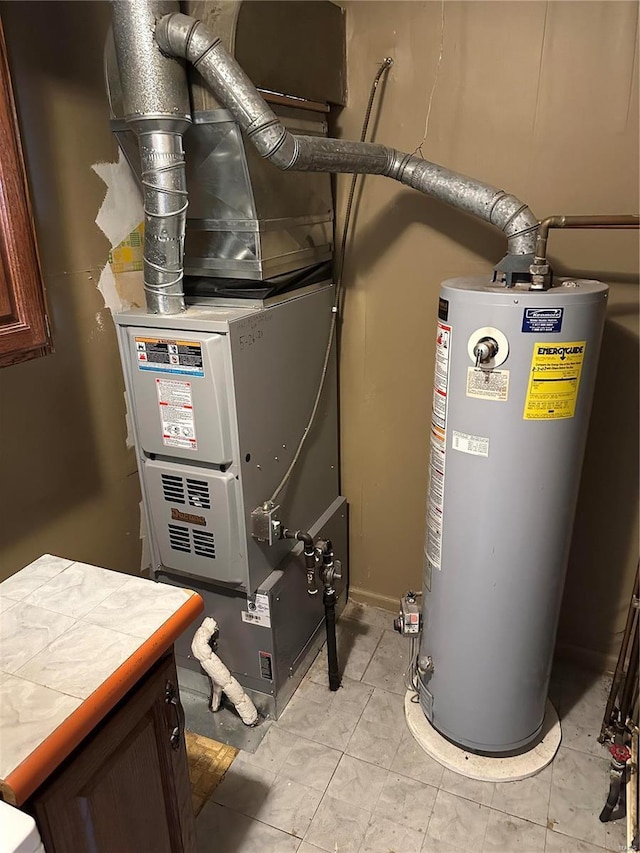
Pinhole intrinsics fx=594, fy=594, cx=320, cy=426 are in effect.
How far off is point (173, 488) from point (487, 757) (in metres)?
1.16

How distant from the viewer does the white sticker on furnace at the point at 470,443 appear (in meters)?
1.37

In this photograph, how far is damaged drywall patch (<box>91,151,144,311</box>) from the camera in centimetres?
155

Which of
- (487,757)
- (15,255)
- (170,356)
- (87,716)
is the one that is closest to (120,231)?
(170,356)

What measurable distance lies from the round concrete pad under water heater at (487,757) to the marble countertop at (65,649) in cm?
106

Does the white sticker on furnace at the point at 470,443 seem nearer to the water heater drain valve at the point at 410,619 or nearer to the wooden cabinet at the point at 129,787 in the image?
the water heater drain valve at the point at 410,619

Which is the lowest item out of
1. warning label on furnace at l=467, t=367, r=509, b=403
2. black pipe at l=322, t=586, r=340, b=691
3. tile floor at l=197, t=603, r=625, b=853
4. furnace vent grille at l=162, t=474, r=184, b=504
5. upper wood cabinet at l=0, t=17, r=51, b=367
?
tile floor at l=197, t=603, r=625, b=853

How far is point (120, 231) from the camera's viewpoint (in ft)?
5.24

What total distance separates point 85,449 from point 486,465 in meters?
1.04

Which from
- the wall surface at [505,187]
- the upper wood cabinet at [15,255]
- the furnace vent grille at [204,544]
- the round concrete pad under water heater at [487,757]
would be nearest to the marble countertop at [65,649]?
the upper wood cabinet at [15,255]

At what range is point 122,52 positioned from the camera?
4.29 ft

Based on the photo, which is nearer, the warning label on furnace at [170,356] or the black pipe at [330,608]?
the warning label on furnace at [170,356]

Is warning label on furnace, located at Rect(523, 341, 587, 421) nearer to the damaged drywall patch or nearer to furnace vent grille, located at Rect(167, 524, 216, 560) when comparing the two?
furnace vent grille, located at Rect(167, 524, 216, 560)

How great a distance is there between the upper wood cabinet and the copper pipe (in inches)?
41.1

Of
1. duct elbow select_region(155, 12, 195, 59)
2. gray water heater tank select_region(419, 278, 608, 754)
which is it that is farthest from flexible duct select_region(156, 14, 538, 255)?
gray water heater tank select_region(419, 278, 608, 754)
